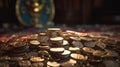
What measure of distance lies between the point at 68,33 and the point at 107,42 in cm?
45

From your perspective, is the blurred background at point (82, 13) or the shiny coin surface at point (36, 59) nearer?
the shiny coin surface at point (36, 59)

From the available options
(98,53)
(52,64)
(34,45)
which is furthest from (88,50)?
(34,45)

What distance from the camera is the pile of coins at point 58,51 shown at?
2170 millimetres

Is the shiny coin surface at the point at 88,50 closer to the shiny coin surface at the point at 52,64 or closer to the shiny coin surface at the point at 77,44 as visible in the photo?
the shiny coin surface at the point at 77,44

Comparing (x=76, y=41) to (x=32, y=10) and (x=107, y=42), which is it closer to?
(x=107, y=42)

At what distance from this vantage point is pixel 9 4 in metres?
3.98

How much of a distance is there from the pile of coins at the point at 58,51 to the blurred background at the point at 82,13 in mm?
1599

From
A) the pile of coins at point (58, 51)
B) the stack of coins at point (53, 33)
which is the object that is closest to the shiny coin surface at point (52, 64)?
the pile of coins at point (58, 51)

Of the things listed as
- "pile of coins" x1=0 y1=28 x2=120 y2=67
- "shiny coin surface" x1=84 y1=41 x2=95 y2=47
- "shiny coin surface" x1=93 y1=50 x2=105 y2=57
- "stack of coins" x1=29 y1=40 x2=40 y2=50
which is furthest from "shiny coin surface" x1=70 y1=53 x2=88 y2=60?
"stack of coins" x1=29 y1=40 x2=40 y2=50

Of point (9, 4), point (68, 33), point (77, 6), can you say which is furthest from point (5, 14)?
point (68, 33)

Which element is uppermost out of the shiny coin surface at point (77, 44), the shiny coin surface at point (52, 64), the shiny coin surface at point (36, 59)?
the shiny coin surface at point (77, 44)

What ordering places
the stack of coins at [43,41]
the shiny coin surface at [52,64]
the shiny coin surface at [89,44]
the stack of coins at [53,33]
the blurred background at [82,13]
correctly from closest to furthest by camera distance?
the shiny coin surface at [52,64]
the stack of coins at [43,41]
the shiny coin surface at [89,44]
the stack of coins at [53,33]
the blurred background at [82,13]

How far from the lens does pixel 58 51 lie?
7.19 feet

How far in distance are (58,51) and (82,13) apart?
2.17 meters
